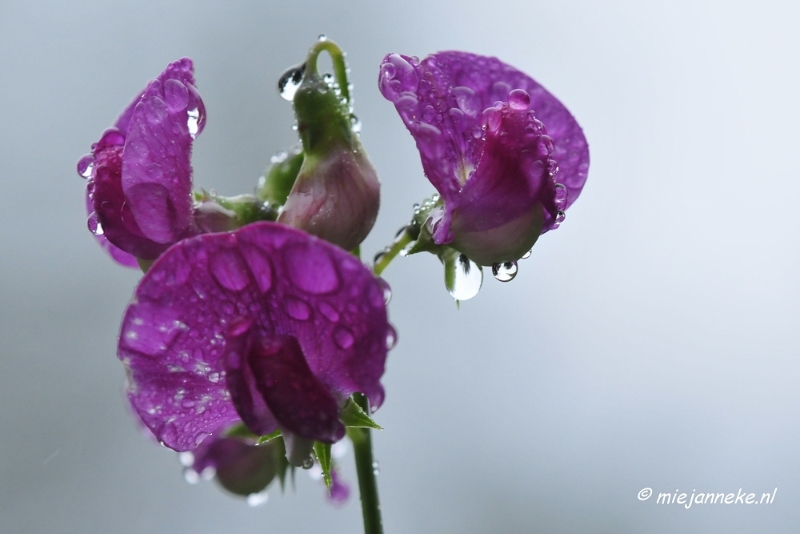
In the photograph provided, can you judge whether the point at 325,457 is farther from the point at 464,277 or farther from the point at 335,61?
the point at 335,61

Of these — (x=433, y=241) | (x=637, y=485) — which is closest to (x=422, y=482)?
(x=637, y=485)

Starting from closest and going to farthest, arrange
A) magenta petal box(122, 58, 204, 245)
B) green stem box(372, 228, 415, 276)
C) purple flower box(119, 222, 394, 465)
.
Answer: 1. purple flower box(119, 222, 394, 465)
2. magenta petal box(122, 58, 204, 245)
3. green stem box(372, 228, 415, 276)

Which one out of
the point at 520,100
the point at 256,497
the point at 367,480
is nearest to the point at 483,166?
the point at 520,100

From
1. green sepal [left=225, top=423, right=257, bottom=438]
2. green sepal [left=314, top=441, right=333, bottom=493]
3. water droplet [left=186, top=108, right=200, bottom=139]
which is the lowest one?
green sepal [left=225, top=423, right=257, bottom=438]

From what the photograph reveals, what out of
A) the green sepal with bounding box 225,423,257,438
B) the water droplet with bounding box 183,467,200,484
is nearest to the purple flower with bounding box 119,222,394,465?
the green sepal with bounding box 225,423,257,438

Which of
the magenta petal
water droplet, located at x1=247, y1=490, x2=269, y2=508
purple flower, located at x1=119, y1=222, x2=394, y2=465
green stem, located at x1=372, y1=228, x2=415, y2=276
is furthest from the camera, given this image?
water droplet, located at x1=247, y1=490, x2=269, y2=508

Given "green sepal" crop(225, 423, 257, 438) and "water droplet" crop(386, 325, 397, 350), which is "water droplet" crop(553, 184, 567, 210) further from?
"green sepal" crop(225, 423, 257, 438)
